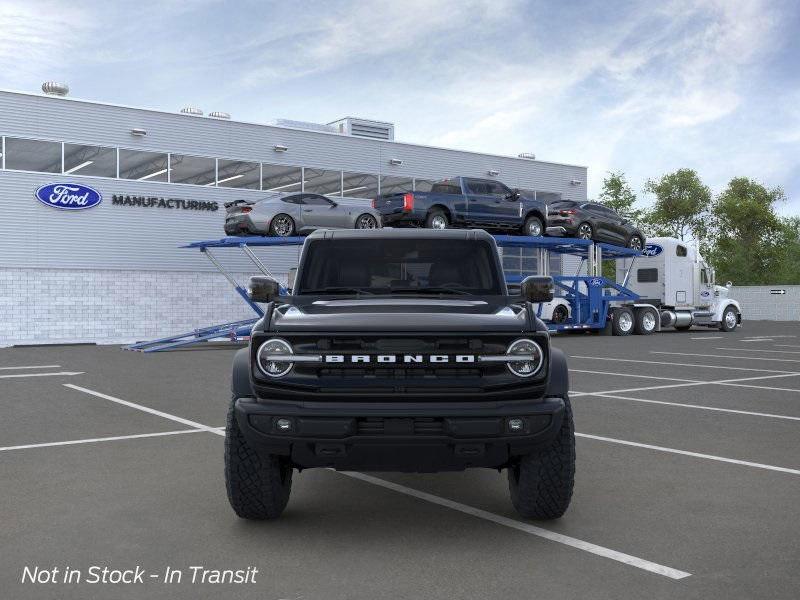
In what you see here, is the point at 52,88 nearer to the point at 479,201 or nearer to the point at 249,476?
the point at 479,201

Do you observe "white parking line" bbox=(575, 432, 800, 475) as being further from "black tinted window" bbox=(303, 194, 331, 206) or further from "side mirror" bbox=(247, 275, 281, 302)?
"black tinted window" bbox=(303, 194, 331, 206)

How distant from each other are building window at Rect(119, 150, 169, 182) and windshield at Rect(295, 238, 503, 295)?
24.1 meters

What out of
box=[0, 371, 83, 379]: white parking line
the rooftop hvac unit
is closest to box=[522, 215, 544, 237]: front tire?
the rooftop hvac unit

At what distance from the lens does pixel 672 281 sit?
31.3 metres

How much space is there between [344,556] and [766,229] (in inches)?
2803

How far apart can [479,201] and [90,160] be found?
12812mm

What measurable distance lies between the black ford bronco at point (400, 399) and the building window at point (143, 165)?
82.6 ft

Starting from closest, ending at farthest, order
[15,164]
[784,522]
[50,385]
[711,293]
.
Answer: [784,522]
[50,385]
[15,164]
[711,293]

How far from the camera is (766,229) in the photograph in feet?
226

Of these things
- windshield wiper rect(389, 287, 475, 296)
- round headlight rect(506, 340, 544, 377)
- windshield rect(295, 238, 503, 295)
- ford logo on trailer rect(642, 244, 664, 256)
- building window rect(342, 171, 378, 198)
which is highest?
building window rect(342, 171, 378, 198)

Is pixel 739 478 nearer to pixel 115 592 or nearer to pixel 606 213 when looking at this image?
pixel 115 592

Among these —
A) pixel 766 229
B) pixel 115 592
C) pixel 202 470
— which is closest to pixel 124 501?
pixel 202 470

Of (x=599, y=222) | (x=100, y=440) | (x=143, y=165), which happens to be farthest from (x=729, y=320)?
(x=100, y=440)

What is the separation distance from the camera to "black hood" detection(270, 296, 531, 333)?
15.3ft
